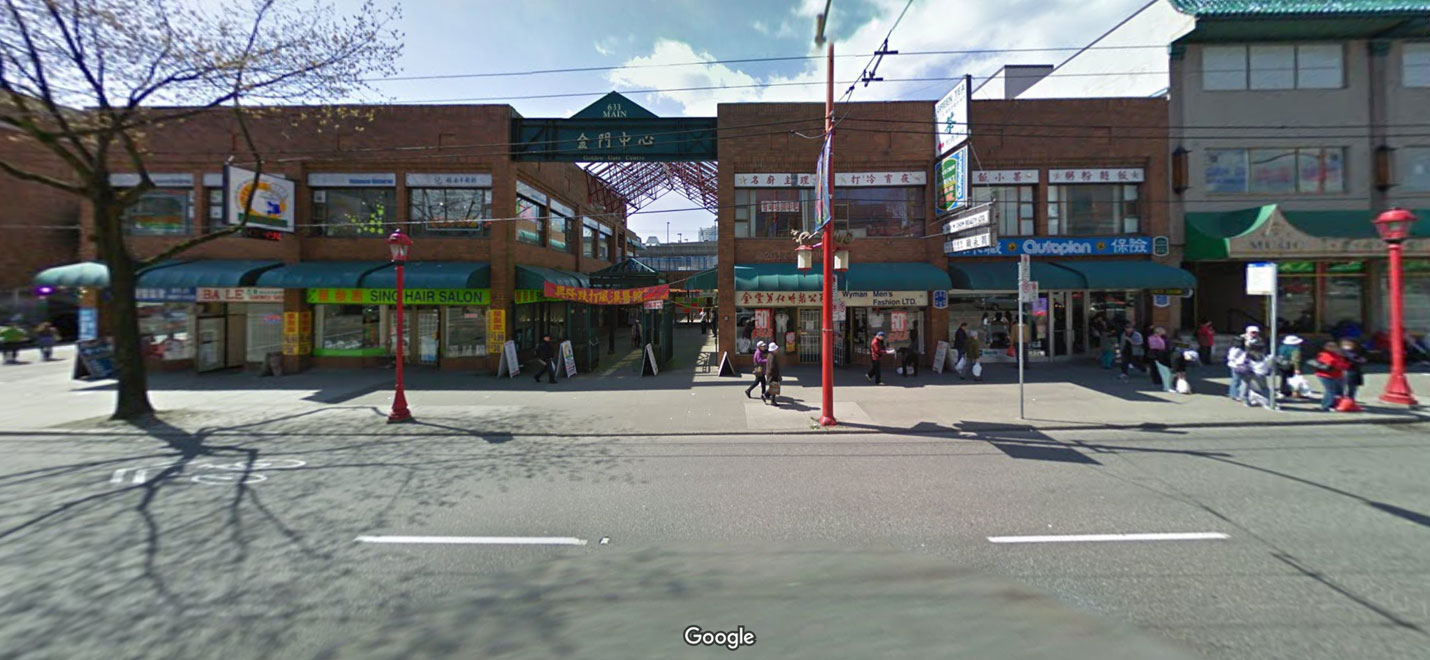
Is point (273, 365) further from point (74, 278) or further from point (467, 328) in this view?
point (74, 278)

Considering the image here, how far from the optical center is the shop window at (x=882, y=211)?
50.1 ft

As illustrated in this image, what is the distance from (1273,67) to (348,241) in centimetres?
2943

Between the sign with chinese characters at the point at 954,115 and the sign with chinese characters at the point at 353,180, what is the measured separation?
16.2 m

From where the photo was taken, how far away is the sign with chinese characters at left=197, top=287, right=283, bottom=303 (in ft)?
47.1

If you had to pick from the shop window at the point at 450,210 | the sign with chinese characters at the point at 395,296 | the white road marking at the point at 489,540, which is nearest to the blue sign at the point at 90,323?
the sign with chinese characters at the point at 395,296

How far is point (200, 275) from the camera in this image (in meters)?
13.9

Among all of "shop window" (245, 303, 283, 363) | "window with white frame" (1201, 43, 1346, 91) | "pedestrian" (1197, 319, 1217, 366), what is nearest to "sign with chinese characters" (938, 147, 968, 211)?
"pedestrian" (1197, 319, 1217, 366)

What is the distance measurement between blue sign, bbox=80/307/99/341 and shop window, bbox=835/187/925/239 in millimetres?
22150

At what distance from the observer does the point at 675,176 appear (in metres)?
25.4

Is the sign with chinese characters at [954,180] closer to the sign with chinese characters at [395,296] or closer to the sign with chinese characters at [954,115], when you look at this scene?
the sign with chinese characters at [954,115]

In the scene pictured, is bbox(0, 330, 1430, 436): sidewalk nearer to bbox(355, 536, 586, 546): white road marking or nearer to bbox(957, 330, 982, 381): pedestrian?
bbox(957, 330, 982, 381): pedestrian

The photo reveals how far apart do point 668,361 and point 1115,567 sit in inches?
535

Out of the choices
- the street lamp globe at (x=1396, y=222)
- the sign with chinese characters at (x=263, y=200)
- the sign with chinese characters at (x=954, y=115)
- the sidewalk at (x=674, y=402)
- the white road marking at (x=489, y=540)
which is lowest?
the white road marking at (x=489, y=540)

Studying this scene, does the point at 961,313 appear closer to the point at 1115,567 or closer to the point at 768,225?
the point at 768,225
